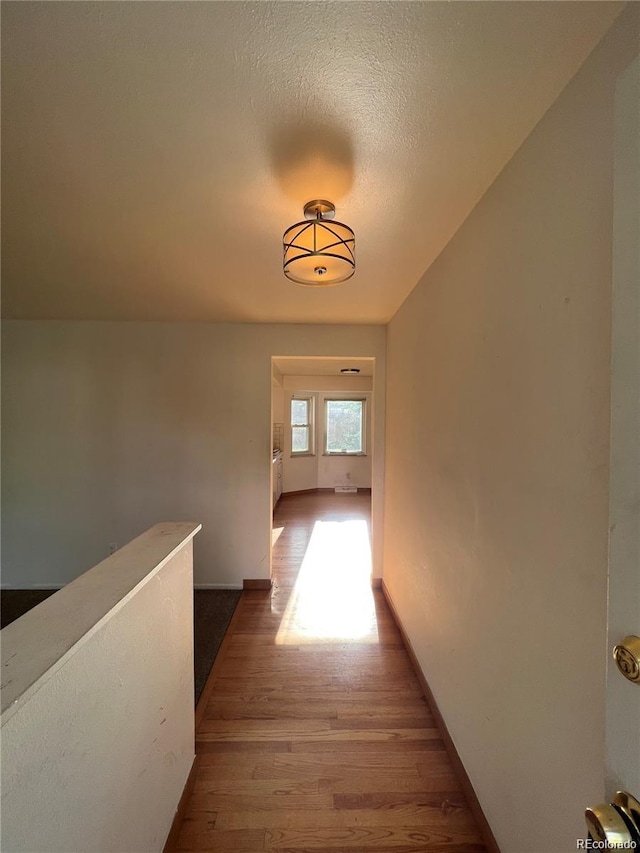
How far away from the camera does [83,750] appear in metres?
0.70

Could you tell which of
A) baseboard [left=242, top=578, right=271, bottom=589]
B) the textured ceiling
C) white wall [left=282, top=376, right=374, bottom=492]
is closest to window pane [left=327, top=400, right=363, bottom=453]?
white wall [left=282, top=376, right=374, bottom=492]

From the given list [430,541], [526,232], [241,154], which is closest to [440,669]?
[430,541]

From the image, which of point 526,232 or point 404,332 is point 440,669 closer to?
point 526,232

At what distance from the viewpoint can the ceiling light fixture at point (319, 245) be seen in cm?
119

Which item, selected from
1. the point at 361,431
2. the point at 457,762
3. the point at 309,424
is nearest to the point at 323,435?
the point at 309,424

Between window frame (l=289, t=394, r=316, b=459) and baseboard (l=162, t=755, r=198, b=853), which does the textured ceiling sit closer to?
baseboard (l=162, t=755, r=198, b=853)

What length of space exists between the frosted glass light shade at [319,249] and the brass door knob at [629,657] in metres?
1.23

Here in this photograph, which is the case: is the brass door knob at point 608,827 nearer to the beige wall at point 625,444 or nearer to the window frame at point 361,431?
the beige wall at point 625,444

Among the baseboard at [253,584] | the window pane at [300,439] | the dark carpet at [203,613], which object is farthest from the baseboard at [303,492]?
the dark carpet at [203,613]

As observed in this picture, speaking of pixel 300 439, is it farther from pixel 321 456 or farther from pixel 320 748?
pixel 320 748

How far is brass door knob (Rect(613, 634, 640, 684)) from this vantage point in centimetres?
44

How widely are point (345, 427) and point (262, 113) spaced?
6.38 m

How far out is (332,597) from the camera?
273 centimetres

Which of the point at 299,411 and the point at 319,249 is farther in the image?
the point at 299,411
